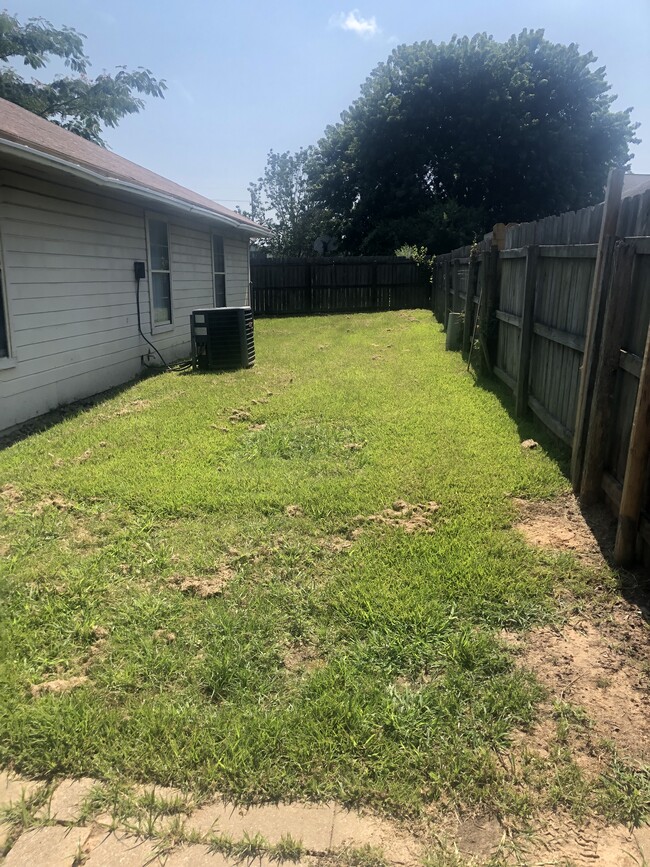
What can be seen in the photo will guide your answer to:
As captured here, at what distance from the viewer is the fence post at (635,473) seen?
2814 mm

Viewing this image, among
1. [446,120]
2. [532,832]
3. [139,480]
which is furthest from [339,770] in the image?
[446,120]

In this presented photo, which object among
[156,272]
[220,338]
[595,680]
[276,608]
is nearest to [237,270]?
[156,272]

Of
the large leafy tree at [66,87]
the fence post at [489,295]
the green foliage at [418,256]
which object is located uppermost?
the large leafy tree at [66,87]

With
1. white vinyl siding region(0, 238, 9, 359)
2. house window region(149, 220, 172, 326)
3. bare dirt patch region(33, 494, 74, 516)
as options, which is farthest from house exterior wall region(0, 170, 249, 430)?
bare dirt patch region(33, 494, 74, 516)

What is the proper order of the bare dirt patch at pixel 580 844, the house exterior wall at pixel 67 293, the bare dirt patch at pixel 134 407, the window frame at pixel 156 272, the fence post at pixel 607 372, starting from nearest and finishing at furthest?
the bare dirt patch at pixel 580 844
the fence post at pixel 607 372
the house exterior wall at pixel 67 293
the bare dirt patch at pixel 134 407
the window frame at pixel 156 272

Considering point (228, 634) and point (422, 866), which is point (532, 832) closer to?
point (422, 866)

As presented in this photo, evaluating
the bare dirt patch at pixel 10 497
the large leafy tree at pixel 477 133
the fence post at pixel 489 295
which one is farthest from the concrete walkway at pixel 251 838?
the large leafy tree at pixel 477 133

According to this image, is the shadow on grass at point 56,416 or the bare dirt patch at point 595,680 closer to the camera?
the bare dirt patch at point 595,680

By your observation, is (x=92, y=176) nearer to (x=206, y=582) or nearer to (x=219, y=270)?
(x=206, y=582)

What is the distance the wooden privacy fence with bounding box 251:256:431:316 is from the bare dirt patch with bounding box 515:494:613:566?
1733cm

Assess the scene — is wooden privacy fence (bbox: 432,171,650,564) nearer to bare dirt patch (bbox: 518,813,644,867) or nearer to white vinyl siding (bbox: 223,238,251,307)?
bare dirt patch (bbox: 518,813,644,867)

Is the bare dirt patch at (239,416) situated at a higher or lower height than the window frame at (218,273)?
lower

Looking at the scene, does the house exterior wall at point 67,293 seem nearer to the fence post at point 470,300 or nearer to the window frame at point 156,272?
the window frame at point 156,272

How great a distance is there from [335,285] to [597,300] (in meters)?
17.7
